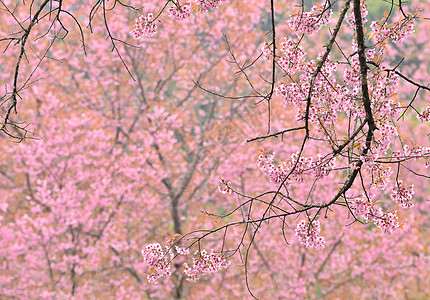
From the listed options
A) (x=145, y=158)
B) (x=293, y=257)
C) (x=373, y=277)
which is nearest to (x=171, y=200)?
(x=145, y=158)

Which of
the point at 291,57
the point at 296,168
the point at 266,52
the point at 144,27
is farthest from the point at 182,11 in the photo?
the point at 296,168

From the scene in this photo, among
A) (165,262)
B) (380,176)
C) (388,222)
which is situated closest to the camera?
(380,176)

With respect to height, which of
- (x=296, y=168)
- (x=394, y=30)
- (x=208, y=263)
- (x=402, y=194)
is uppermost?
(x=394, y=30)

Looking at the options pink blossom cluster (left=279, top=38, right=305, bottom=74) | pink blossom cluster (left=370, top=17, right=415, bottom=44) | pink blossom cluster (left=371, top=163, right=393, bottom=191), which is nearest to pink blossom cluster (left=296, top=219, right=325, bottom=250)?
pink blossom cluster (left=371, top=163, right=393, bottom=191)

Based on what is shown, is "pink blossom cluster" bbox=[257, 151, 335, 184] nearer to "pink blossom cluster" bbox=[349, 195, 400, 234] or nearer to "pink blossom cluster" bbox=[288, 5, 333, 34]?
"pink blossom cluster" bbox=[349, 195, 400, 234]

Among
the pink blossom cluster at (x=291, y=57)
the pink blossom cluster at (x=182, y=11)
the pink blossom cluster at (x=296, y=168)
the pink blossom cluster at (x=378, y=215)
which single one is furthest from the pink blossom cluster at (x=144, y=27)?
the pink blossom cluster at (x=378, y=215)

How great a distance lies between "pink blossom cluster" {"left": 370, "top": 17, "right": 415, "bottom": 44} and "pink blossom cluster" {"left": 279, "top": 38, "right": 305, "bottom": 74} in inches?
22.0

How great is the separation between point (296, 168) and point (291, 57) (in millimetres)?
864

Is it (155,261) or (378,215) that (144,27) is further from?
(378,215)

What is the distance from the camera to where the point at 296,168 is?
370cm

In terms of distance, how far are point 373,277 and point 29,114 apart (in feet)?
29.4

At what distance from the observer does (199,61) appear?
12227 mm

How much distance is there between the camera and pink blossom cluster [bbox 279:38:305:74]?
12.1 ft

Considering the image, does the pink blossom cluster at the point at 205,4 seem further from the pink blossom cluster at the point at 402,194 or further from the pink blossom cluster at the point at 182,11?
the pink blossom cluster at the point at 402,194
